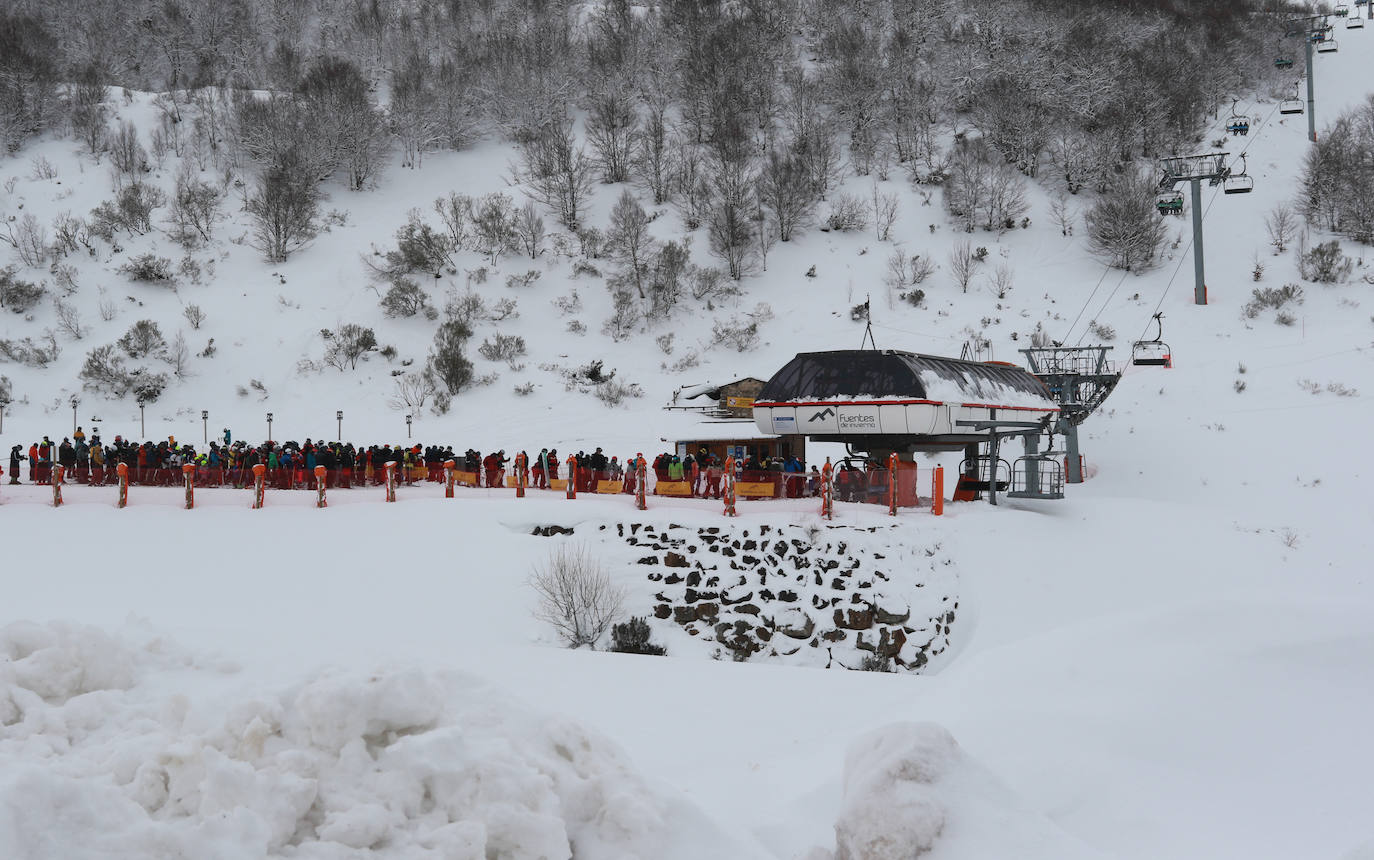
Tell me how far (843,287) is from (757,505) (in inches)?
1198

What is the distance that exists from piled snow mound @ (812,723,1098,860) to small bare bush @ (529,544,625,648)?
33.2 feet

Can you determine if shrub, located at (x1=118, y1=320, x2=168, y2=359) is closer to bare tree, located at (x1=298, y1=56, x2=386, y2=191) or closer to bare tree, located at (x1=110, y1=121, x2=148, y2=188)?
bare tree, located at (x1=110, y1=121, x2=148, y2=188)

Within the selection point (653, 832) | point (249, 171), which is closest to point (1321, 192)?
point (653, 832)

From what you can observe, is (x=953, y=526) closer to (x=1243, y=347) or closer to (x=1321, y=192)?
(x=1243, y=347)

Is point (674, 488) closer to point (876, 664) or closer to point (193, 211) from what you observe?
point (876, 664)

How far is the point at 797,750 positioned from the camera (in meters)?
9.98

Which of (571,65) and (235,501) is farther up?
(571,65)

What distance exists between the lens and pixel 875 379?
20906 millimetres

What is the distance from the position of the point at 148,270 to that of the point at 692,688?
156ft

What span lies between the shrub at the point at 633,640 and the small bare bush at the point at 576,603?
9.1 inches

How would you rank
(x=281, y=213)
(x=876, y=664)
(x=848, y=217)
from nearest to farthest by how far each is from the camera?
1. (x=876, y=664)
2. (x=281, y=213)
3. (x=848, y=217)

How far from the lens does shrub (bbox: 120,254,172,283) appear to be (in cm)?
4841

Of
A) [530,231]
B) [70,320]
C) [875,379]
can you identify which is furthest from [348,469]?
[70,320]

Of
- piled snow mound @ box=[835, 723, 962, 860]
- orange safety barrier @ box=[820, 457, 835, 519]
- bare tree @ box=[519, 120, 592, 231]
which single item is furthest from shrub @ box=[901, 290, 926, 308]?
piled snow mound @ box=[835, 723, 962, 860]
